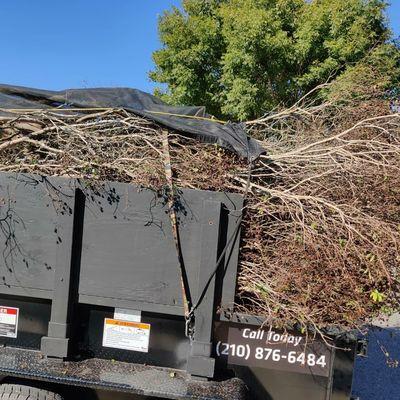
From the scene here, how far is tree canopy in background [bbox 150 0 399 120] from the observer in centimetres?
986

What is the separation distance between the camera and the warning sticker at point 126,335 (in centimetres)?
270

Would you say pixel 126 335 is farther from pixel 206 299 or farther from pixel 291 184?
pixel 291 184

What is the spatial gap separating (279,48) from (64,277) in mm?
8667

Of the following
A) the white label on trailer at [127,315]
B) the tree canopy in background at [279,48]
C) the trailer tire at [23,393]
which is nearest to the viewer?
the trailer tire at [23,393]

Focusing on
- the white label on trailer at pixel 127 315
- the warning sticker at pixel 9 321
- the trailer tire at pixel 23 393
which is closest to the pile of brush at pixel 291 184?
the white label on trailer at pixel 127 315

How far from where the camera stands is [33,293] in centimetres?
270

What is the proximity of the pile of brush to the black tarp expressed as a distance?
8 centimetres

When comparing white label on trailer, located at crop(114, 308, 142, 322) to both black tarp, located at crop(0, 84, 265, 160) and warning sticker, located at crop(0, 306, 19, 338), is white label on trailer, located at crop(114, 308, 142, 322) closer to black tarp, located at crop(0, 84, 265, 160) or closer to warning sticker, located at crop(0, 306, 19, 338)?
warning sticker, located at crop(0, 306, 19, 338)

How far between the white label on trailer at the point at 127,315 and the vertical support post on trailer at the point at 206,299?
33 centimetres

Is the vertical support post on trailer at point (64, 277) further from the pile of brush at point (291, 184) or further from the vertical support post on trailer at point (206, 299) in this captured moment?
the vertical support post on trailer at point (206, 299)

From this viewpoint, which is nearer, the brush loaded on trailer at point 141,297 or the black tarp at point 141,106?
the brush loaded on trailer at point 141,297

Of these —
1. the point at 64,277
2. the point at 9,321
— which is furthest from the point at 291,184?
the point at 9,321

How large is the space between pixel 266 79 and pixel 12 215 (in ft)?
28.3

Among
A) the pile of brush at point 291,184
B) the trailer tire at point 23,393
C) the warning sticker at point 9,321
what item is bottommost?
the trailer tire at point 23,393
